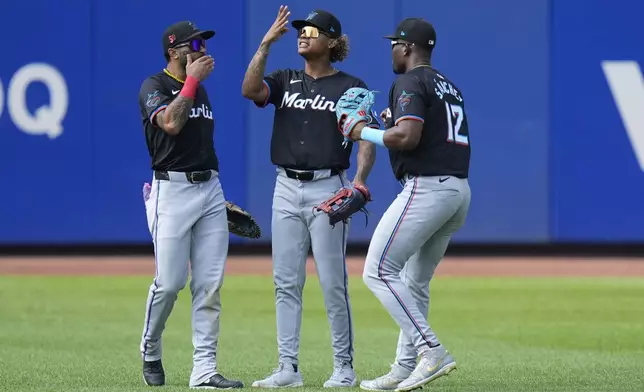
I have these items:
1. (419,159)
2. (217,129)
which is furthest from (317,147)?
(217,129)

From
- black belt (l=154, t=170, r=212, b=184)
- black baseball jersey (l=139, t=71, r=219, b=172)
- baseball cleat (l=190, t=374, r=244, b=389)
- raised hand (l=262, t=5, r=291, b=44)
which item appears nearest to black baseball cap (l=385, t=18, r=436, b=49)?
raised hand (l=262, t=5, r=291, b=44)

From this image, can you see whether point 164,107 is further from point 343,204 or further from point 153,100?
point 343,204

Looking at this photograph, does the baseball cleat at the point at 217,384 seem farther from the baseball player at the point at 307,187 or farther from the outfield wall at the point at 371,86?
the outfield wall at the point at 371,86

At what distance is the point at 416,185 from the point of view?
281 inches

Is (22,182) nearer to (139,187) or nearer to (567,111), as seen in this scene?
(139,187)

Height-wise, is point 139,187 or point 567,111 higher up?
point 567,111

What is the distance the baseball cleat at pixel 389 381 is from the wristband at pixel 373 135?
4.46 ft

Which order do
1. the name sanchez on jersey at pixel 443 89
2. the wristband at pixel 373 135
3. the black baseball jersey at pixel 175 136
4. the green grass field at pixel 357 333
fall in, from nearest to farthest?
the wristband at pixel 373 135 → the name sanchez on jersey at pixel 443 89 → the black baseball jersey at pixel 175 136 → the green grass field at pixel 357 333

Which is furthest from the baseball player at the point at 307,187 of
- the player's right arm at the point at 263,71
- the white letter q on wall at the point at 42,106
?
the white letter q on wall at the point at 42,106

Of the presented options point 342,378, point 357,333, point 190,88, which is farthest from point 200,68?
point 357,333

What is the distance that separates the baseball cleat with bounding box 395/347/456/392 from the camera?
687 centimetres

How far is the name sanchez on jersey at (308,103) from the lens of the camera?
758 cm

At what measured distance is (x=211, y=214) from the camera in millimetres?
7453

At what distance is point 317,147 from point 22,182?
10.9 metres
